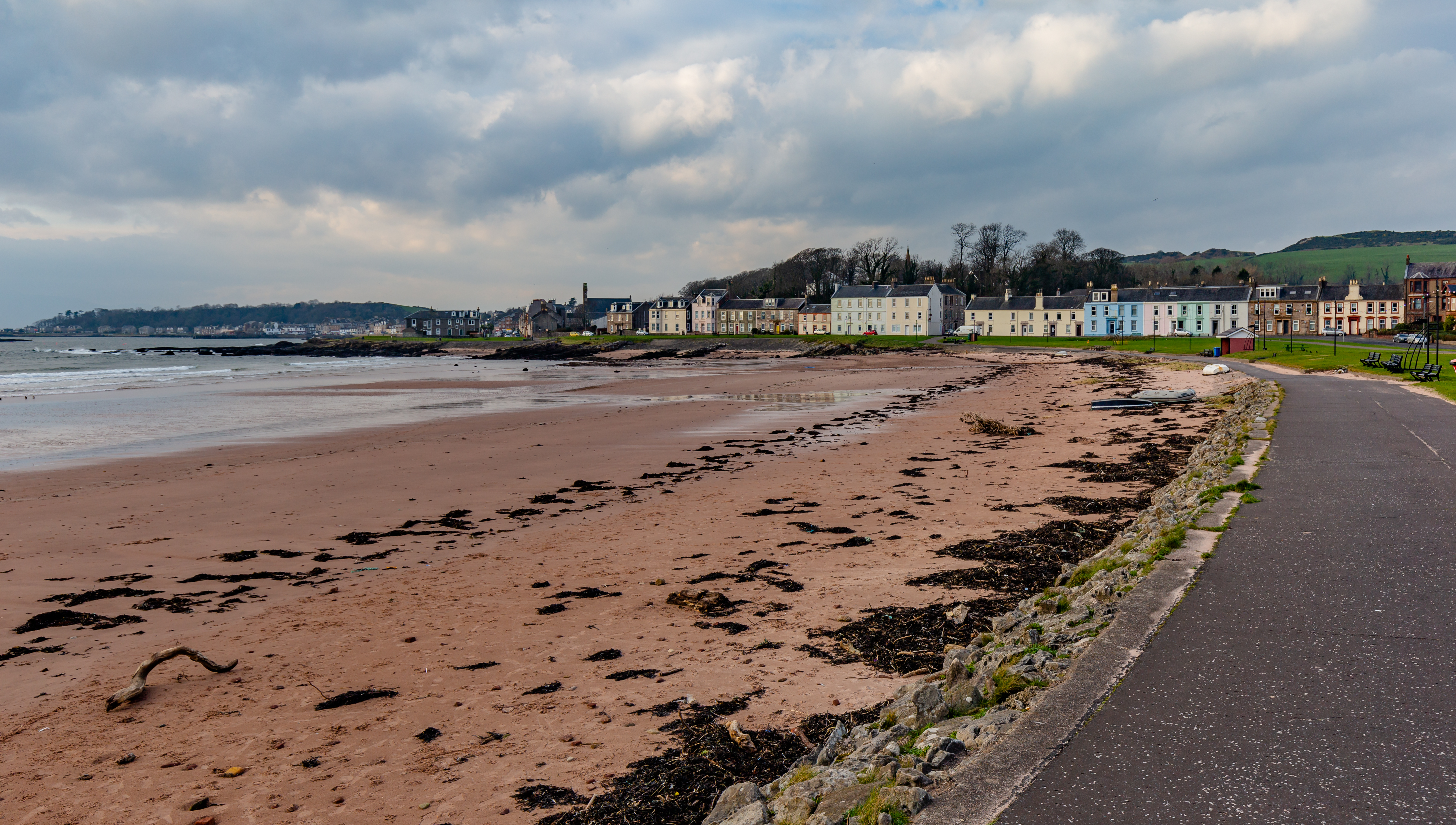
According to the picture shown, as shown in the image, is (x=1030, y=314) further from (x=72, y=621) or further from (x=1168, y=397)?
(x=72, y=621)

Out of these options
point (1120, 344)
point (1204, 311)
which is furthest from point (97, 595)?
point (1204, 311)

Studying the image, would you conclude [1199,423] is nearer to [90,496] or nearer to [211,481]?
[211,481]

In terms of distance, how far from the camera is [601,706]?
5.80m

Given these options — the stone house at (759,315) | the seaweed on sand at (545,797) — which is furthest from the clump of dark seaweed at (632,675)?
the stone house at (759,315)

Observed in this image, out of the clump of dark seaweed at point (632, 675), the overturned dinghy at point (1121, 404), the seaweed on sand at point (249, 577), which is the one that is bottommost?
the seaweed on sand at point (249, 577)

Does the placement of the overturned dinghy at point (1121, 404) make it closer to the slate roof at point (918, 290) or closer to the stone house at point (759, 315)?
the slate roof at point (918, 290)

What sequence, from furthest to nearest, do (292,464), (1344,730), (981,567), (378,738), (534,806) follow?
(292,464) < (981,567) < (378,738) < (534,806) < (1344,730)

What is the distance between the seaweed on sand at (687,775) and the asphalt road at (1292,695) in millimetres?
1798

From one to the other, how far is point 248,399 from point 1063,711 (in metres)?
39.5

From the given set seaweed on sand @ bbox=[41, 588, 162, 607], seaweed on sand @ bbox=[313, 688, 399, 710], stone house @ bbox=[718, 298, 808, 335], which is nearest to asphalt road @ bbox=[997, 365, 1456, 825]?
seaweed on sand @ bbox=[313, 688, 399, 710]

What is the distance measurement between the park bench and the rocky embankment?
77.7ft

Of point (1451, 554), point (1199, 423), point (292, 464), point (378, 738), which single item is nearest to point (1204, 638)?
point (1451, 554)

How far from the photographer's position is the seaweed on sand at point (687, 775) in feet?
14.1

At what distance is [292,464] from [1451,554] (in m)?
19.4
